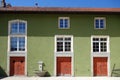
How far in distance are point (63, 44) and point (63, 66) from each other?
2275 millimetres

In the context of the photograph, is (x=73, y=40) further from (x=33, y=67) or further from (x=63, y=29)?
(x=33, y=67)

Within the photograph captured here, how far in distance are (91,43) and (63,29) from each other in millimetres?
3218

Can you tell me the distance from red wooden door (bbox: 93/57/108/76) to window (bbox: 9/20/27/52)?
760 cm

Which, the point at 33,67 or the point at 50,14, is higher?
the point at 50,14

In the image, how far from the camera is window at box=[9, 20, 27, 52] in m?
29.4

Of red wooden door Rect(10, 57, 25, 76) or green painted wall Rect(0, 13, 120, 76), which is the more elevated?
green painted wall Rect(0, 13, 120, 76)

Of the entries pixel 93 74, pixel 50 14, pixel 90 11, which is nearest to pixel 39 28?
pixel 50 14

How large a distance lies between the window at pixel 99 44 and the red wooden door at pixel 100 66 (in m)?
0.93

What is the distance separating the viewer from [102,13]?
29125mm

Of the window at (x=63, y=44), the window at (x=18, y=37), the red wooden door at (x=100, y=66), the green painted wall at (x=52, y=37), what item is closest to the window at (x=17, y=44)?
the window at (x=18, y=37)

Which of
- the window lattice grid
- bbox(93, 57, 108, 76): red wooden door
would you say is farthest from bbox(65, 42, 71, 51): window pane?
bbox(93, 57, 108, 76): red wooden door

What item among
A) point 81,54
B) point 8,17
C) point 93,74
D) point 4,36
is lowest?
point 93,74

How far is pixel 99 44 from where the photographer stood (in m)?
Result: 29.5

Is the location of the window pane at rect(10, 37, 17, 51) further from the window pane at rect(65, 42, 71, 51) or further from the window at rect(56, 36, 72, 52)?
the window pane at rect(65, 42, 71, 51)
